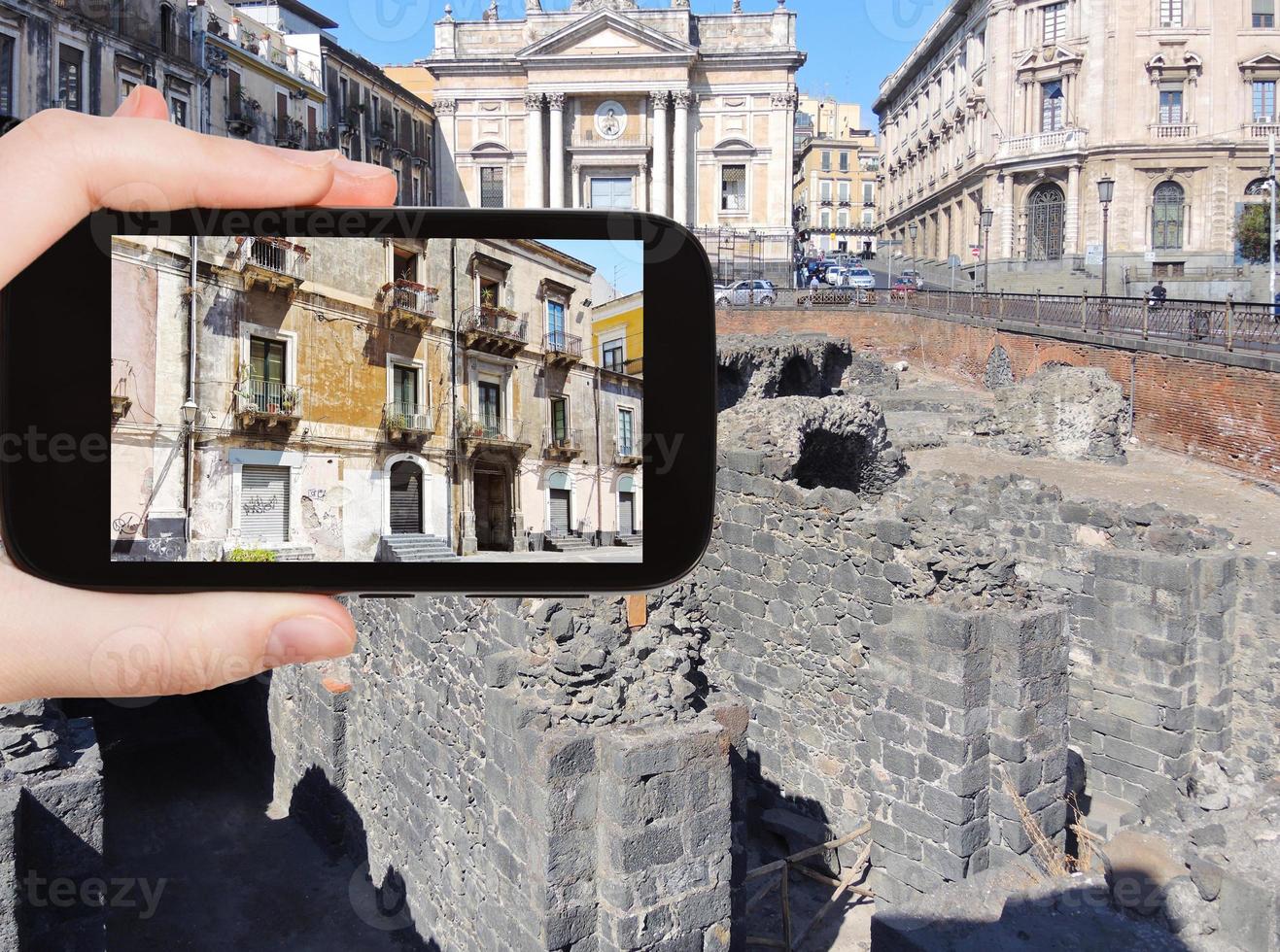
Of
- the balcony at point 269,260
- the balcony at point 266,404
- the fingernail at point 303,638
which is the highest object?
the balcony at point 269,260

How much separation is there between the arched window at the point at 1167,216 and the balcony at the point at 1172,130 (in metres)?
2.12

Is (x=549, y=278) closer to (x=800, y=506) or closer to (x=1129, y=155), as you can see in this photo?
(x=800, y=506)

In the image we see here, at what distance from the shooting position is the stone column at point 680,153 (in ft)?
151

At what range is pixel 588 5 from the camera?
47.0m

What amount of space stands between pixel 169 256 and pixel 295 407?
19.5 inches

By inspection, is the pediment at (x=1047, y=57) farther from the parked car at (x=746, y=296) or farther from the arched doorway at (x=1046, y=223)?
the parked car at (x=746, y=296)

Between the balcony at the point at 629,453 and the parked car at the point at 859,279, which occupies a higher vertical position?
the parked car at the point at 859,279

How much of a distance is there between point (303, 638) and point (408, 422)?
1.94 ft

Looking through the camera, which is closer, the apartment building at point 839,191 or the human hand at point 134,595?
the human hand at point 134,595

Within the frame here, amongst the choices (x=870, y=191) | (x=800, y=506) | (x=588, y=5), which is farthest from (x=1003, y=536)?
(x=870, y=191)

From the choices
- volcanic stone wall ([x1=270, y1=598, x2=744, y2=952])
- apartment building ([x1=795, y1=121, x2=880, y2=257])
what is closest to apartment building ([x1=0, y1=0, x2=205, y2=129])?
volcanic stone wall ([x1=270, y1=598, x2=744, y2=952])

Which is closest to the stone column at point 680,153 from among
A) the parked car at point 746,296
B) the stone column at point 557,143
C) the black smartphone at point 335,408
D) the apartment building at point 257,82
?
the stone column at point 557,143

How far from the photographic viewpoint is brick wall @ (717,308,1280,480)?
16.0 metres

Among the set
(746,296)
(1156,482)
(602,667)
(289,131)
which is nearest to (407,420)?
(602,667)
